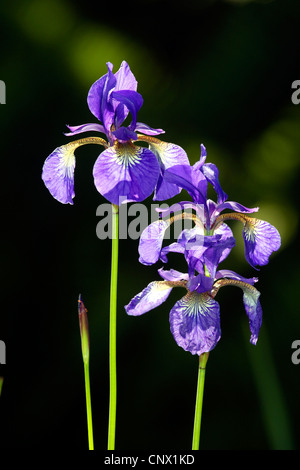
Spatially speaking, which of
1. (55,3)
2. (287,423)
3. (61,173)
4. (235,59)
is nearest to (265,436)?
(287,423)

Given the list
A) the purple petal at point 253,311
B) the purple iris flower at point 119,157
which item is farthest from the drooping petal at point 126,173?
the purple petal at point 253,311

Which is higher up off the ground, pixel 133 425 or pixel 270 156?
pixel 270 156

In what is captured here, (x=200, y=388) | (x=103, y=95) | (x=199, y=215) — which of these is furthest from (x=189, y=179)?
(x=200, y=388)

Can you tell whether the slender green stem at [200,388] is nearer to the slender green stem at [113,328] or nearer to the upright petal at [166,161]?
the slender green stem at [113,328]

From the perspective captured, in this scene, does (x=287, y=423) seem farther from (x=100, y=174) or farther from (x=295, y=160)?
(x=100, y=174)

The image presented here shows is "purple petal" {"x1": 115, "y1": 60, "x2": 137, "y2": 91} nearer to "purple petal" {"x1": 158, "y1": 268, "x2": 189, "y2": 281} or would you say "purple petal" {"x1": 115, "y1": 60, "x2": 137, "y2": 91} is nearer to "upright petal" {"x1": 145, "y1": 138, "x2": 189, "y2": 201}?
"upright petal" {"x1": 145, "y1": 138, "x2": 189, "y2": 201}

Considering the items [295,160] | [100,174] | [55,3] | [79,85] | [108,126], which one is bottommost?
[100,174]
